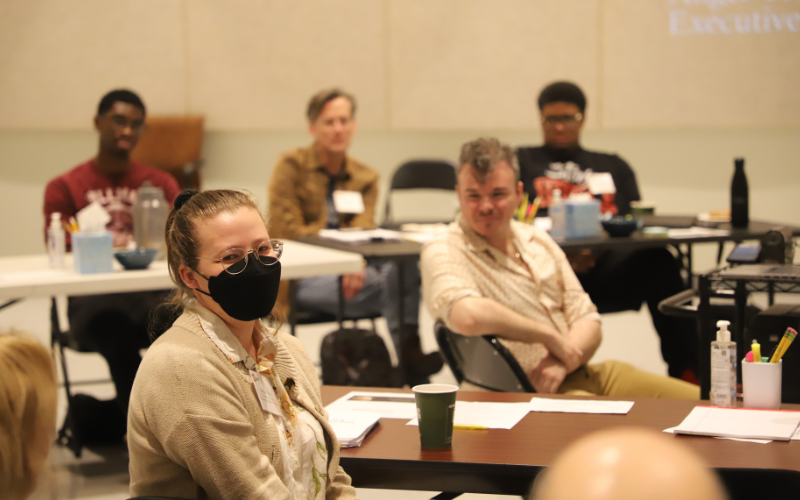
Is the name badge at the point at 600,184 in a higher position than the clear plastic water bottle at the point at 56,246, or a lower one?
higher

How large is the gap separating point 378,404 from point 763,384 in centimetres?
77

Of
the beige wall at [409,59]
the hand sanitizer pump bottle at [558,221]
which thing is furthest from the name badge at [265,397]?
the beige wall at [409,59]

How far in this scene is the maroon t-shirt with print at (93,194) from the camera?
11.2 feet

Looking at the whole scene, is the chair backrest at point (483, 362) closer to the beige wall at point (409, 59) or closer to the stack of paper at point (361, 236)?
the stack of paper at point (361, 236)

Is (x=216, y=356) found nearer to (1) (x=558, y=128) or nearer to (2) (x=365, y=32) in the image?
(1) (x=558, y=128)

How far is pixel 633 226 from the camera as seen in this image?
3.39 metres

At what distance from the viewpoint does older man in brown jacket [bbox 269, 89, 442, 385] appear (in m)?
3.68

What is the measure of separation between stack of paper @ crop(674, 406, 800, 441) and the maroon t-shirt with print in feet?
8.08

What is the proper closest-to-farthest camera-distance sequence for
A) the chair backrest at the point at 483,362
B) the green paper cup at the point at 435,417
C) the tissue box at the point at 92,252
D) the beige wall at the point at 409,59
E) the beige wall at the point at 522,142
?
the green paper cup at the point at 435,417 → the chair backrest at the point at 483,362 → the tissue box at the point at 92,252 → the beige wall at the point at 409,59 → the beige wall at the point at 522,142

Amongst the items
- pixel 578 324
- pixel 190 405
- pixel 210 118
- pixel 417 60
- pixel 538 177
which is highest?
pixel 417 60

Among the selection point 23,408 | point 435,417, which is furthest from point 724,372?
point 23,408

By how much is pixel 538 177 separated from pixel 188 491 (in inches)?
115

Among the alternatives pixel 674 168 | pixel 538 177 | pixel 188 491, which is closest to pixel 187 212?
pixel 188 491

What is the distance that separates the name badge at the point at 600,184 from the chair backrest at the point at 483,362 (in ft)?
5.47
